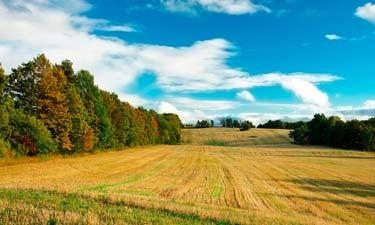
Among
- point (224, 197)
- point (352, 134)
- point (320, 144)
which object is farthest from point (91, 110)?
point (320, 144)

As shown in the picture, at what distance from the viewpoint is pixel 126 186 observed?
30641mm

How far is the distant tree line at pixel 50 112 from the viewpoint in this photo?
48450 millimetres

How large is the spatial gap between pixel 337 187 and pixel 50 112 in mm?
36405

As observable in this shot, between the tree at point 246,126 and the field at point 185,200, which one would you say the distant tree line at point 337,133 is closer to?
the tree at point 246,126

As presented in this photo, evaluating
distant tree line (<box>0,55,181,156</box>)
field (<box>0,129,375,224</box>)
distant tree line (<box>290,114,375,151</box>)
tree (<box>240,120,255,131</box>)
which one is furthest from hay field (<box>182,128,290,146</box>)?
field (<box>0,129,375,224</box>)

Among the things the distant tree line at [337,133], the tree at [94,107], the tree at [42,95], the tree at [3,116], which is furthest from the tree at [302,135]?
the tree at [3,116]

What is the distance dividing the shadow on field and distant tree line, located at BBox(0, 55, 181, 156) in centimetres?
2813

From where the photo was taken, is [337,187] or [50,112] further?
[50,112]

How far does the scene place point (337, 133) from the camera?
399 feet

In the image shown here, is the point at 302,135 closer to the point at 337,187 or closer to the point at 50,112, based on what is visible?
the point at 50,112

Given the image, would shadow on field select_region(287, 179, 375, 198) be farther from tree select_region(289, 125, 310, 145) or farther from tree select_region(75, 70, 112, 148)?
tree select_region(289, 125, 310, 145)

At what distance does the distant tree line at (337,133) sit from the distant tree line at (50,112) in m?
61.7

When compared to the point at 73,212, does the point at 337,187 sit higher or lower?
lower

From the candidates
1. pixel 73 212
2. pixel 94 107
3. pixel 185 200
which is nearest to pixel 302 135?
pixel 94 107
